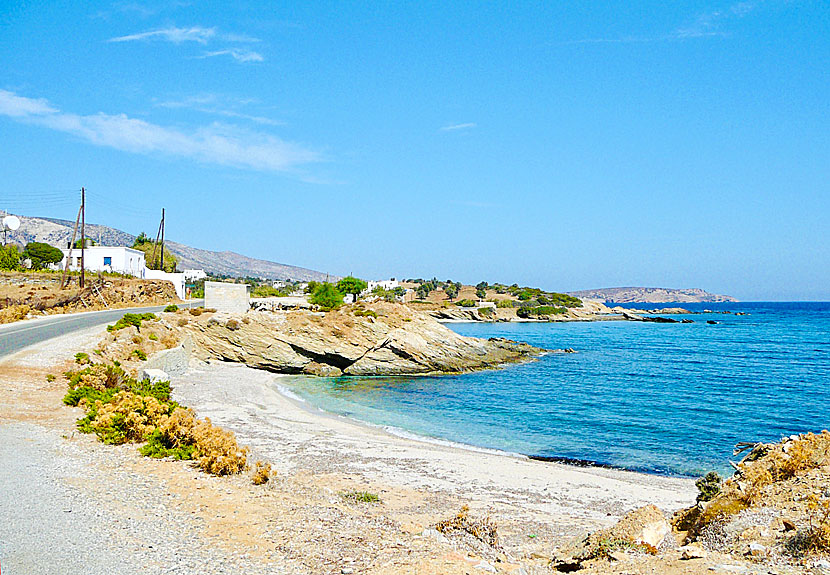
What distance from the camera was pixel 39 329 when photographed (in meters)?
30.0

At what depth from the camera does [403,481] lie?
45.5 feet

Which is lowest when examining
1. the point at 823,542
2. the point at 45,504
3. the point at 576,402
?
the point at 576,402

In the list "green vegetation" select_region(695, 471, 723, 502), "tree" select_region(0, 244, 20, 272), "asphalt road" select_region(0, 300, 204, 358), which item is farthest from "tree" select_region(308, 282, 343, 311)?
"green vegetation" select_region(695, 471, 723, 502)

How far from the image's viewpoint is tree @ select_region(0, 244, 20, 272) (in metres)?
52.2

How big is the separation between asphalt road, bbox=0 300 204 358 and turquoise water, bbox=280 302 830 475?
11.5 meters

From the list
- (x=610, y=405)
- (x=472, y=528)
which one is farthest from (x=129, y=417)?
(x=610, y=405)

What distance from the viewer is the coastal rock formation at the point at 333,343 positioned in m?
36.9

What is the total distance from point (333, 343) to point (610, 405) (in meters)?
18.0

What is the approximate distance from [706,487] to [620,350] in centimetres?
5132

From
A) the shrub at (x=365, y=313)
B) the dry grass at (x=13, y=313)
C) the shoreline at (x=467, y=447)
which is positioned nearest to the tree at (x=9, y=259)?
the dry grass at (x=13, y=313)

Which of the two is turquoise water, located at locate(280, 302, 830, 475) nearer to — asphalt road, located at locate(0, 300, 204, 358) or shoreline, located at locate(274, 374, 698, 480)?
shoreline, located at locate(274, 374, 698, 480)

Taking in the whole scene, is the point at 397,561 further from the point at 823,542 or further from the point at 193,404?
the point at 193,404

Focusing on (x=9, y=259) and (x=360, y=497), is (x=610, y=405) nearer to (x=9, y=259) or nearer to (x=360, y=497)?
(x=360, y=497)

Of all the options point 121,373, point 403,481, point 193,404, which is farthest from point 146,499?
point 193,404
